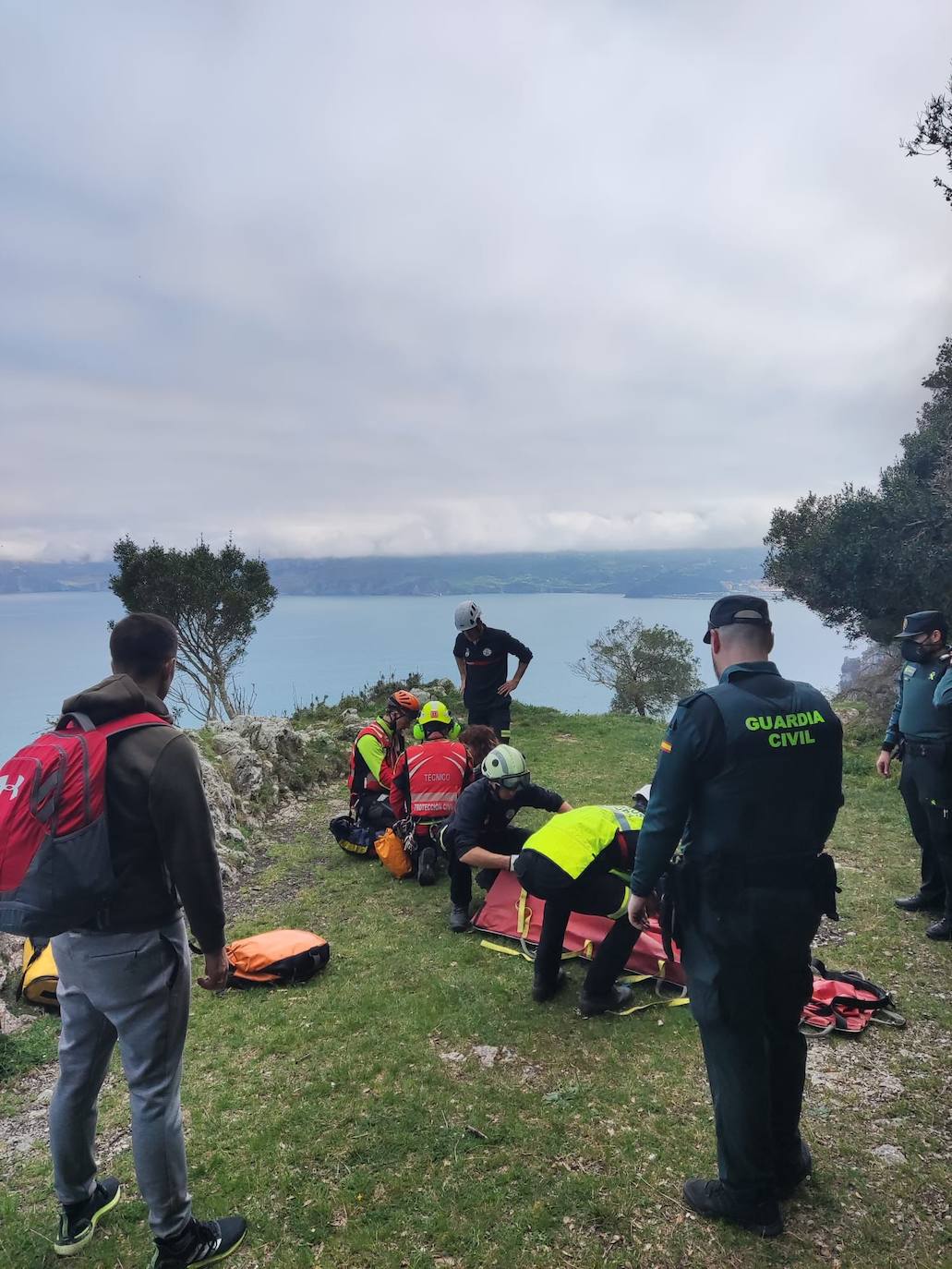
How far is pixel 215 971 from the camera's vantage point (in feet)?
9.20

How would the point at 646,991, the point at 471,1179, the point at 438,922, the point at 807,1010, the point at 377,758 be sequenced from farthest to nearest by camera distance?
the point at 377,758 → the point at 438,922 → the point at 646,991 → the point at 807,1010 → the point at 471,1179

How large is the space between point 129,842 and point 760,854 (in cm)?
242

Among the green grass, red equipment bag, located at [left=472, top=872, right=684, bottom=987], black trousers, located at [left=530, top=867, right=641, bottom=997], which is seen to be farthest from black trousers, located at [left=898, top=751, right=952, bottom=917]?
black trousers, located at [left=530, top=867, right=641, bottom=997]

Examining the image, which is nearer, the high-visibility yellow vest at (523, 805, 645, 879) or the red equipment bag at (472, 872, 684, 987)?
the high-visibility yellow vest at (523, 805, 645, 879)

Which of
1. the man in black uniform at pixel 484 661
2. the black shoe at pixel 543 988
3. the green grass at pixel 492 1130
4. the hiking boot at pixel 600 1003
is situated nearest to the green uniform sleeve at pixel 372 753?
the man in black uniform at pixel 484 661

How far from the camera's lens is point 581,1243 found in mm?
2930

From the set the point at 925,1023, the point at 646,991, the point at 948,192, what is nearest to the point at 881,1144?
the point at 925,1023

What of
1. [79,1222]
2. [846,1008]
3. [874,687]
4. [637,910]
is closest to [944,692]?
[846,1008]

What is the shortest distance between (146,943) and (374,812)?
18.7ft

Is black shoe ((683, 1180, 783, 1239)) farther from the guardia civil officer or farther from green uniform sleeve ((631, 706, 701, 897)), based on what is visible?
green uniform sleeve ((631, 706, 701, 897))

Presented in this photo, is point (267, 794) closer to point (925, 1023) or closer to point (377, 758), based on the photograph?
point (377, 758)

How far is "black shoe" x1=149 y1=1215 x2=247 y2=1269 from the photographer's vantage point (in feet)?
9.20

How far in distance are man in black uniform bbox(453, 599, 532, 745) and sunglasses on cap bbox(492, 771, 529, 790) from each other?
12.0 feet

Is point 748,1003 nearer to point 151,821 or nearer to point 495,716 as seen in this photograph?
point 151,821
